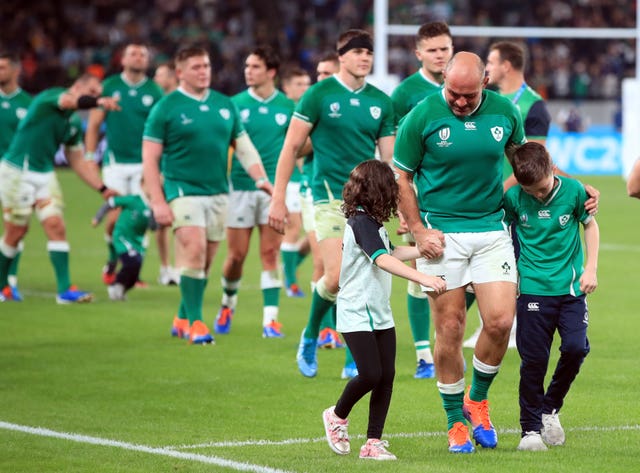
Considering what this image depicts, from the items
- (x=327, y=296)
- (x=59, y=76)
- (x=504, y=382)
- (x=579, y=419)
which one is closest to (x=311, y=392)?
(x=327, y=296)

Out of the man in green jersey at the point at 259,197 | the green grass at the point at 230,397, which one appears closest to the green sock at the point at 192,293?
the green grass at the point at 230,397

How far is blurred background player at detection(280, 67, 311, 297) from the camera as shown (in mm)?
14477

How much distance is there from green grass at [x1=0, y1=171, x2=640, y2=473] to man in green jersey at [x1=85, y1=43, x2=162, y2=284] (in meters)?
1.62

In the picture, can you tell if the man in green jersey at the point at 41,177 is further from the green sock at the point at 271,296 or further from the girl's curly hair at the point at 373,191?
the girl's curly hair at the point at 373,191

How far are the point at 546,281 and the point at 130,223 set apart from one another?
838 centimetres

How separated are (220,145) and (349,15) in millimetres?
31057

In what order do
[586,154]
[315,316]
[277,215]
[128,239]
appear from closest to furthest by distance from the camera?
1. [277,215]
2. [315,316]
3. [128,239]
4. [586,154]

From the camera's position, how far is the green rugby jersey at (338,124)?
9.74 meters

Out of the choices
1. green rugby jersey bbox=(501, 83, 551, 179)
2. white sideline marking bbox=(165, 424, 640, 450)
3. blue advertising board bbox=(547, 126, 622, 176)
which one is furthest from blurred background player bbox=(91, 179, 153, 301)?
blue advertising board bbox=(547, 126, 622, 176)

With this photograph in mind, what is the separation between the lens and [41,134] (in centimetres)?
1441

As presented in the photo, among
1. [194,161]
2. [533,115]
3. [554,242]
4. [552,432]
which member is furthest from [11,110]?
[552,432]

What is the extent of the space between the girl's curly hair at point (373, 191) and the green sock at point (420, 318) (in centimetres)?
283

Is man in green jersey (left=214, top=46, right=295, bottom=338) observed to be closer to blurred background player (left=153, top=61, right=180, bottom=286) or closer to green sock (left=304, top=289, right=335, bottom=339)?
green sock (left=304, top=289, right=335, bottom=339)

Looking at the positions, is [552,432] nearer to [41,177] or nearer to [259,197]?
[259,197]
